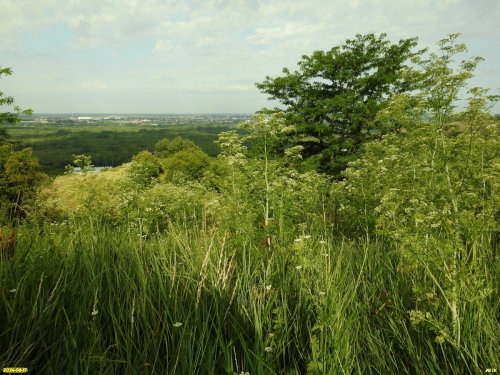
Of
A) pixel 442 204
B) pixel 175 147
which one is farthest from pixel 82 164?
pixel 175 147

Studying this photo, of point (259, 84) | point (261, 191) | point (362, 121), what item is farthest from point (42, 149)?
point (261, 191)

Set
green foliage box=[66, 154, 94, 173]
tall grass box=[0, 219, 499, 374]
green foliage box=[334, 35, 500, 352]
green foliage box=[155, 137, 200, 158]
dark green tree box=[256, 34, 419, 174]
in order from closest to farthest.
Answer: tall grass box=[0, 219, 499, 374], green foliage box=[334, 35, 500, 352], green foliage box=[66, 154, 94, 173], dark green tree box=[256, 34, 419, 174], green foliage box=[155, 137, 200, 158]

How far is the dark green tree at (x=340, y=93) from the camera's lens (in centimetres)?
2680

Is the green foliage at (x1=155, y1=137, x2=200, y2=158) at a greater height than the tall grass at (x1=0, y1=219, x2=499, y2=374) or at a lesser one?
lesser

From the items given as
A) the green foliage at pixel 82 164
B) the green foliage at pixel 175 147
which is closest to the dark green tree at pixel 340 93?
the green foliage at pixel 82 164

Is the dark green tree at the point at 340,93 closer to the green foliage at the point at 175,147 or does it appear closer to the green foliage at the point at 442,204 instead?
the green foliage at the point at 442,204

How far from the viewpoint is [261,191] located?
5.93 metres

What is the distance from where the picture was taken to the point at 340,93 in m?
28.7

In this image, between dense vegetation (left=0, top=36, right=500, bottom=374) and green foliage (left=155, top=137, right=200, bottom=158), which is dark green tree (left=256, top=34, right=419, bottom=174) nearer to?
dense vegetation (left=0, top=36, right=500, bottom=374)

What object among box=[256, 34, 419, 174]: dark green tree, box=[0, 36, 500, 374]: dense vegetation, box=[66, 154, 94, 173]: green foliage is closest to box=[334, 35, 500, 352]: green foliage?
box=[0, 36, 500, 374]: dense vegetation

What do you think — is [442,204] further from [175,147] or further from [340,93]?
[175,147]

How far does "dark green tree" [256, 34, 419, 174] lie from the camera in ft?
87.9

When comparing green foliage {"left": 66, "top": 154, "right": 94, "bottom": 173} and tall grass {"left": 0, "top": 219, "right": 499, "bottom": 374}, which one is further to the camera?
green foliage {"left": 66, "top": 154, "right": 94, "bottom": 173}

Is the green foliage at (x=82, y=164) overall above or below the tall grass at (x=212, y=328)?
above
